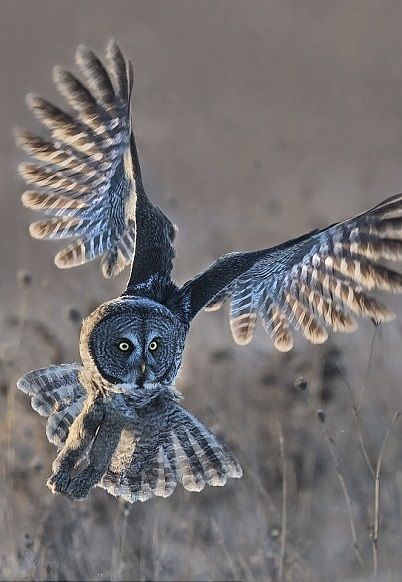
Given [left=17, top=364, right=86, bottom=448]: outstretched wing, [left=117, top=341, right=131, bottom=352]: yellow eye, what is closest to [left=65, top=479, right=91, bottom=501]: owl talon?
[left=117, top=341, right=131, bottom=352]: yellow eye

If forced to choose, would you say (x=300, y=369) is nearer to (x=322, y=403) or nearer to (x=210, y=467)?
(x=322, y=403)

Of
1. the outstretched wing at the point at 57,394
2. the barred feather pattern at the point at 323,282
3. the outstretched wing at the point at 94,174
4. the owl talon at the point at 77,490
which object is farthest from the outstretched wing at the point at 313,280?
the owl talon at the point at 77,490

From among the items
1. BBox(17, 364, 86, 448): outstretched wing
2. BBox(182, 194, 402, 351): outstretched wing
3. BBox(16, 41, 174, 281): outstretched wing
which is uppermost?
BBox(16, 41, 174, 281): outstretched wing

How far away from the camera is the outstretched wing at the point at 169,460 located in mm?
5129

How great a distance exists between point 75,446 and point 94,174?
1.29m

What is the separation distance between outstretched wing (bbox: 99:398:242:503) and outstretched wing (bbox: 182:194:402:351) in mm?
421

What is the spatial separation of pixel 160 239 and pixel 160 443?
2.39 feet

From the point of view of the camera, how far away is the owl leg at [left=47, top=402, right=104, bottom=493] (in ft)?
15.1

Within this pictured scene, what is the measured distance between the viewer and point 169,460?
5.42m

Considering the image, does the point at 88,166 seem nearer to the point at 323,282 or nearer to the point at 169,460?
the point at 323,282

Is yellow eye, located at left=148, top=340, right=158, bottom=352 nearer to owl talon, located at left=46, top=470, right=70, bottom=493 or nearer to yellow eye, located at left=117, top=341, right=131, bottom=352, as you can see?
yellow eye, located at left=117, top=341, right=131, bottom=352

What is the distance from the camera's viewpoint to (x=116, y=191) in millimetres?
5703

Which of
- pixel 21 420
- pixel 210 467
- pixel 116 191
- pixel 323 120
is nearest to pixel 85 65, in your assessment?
pixel 116 191

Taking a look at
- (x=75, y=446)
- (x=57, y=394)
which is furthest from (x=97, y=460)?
(x=57, y=394)
